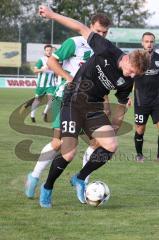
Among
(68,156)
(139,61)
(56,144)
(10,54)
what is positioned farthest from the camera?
(10,54)

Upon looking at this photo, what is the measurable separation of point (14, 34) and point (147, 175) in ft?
121

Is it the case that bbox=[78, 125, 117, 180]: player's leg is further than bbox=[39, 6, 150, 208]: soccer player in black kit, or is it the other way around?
bbox=[78, 125, 117, 180]: player's leg

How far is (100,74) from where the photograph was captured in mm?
6574

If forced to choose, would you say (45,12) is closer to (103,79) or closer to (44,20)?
(103,79)

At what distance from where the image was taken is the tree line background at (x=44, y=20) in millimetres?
44469

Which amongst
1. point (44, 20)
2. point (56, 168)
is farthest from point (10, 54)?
point (56, 168)

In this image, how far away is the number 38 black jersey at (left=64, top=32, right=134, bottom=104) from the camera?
6504mm

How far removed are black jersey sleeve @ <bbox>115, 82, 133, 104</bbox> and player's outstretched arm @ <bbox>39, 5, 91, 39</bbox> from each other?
778 mm

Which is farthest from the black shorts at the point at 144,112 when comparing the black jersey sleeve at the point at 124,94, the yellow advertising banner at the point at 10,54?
the yellow advertising banner at the point at 10,54

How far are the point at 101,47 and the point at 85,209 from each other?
1.80 m

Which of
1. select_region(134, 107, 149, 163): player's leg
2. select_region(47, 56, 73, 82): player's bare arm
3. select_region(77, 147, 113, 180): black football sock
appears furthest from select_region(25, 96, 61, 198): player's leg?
select_region(134, 107, 149, 163): player's leg

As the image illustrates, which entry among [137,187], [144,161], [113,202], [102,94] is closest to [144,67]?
[102,94]

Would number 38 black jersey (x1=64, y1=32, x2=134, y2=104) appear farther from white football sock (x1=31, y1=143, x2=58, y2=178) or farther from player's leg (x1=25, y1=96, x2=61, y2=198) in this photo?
white football sock (x1=31, y1=143, x2=58, y2=178)

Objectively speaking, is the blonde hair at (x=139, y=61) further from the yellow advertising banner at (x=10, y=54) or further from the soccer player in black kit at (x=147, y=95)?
the yellow advertising banner at (x=10, y=54)
